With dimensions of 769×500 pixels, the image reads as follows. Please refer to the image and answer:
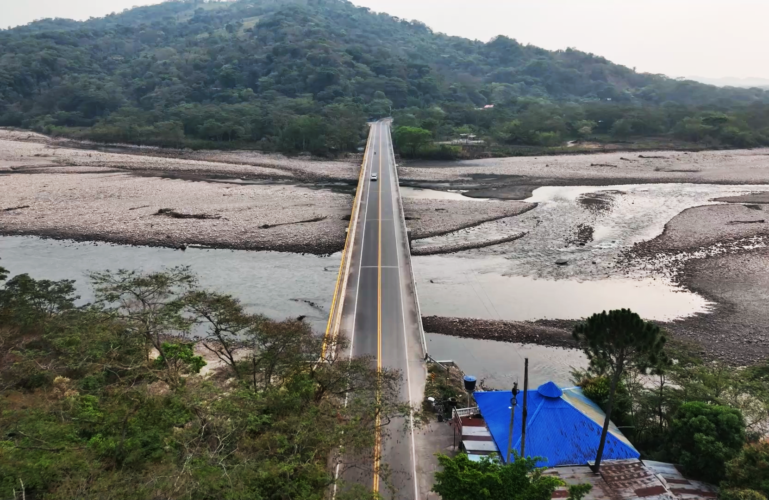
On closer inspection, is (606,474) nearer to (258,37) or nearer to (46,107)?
(46,107)

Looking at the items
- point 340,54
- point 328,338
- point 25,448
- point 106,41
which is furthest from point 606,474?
point 106,41

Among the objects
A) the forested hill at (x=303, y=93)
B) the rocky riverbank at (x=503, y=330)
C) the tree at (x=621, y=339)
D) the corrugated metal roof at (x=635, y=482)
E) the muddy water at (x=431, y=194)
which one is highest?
the forested hill at (x=303, y=93)

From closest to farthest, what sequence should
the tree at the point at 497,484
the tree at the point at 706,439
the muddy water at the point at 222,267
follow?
the tree at the point at 497,484 < the tree at the point at 706,439 < the muddy water at the point at 222,267

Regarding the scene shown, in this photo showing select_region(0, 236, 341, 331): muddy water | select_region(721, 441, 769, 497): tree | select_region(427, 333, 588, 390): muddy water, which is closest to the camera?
select_region(721, 441, 769, 497): tree

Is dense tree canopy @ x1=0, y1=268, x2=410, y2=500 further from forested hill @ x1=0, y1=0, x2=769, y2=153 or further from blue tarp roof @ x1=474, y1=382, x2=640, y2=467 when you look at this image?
forested hill @ x1=0, y1=0, x2=769, y2=153

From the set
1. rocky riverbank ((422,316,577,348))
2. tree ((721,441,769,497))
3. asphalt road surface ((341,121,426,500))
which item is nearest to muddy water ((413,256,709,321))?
rocky riverbank ((422,316,577,348))

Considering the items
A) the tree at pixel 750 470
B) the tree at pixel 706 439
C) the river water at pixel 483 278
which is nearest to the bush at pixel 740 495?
the tree at pixel 750 470

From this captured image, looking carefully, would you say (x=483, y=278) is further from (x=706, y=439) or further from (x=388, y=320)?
(x=706, y=439)

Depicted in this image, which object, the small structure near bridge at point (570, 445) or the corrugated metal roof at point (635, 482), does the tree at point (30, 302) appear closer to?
the small structure near bridge at point (570, 445)
